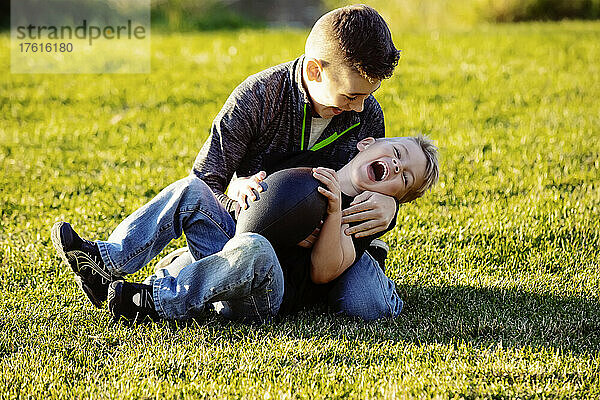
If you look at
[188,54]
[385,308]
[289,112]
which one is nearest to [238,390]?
[385,308]

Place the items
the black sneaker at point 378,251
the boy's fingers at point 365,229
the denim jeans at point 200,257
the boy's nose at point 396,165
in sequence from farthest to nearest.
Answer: the black sneaker at point 378,251 → the boy's nose at point 396,165 → the boy's fingers at point 365,229 → the denim jeans at point 200,257

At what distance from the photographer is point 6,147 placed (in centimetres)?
704

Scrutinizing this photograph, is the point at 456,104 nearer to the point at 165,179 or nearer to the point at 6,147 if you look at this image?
the point at 165,179

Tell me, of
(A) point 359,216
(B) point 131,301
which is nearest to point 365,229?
(A) point 359,216

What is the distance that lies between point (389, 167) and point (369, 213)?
259 mm

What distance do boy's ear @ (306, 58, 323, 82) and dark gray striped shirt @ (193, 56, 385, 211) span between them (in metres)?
0.11

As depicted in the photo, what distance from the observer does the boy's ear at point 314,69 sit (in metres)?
3.65

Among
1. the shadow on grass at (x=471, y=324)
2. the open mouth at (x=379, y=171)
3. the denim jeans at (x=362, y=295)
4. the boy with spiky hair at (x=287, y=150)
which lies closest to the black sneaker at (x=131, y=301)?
the boy with spiky hair at (x=287, y=150)

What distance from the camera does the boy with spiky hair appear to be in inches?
138

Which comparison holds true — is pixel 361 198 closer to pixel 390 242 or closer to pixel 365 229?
pixel 365 229

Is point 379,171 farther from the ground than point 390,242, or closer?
farther from the ground

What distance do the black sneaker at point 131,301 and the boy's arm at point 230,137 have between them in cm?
59

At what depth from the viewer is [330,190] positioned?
3498mm

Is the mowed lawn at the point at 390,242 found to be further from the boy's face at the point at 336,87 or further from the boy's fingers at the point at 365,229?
the boy's face at the point at 336,87
